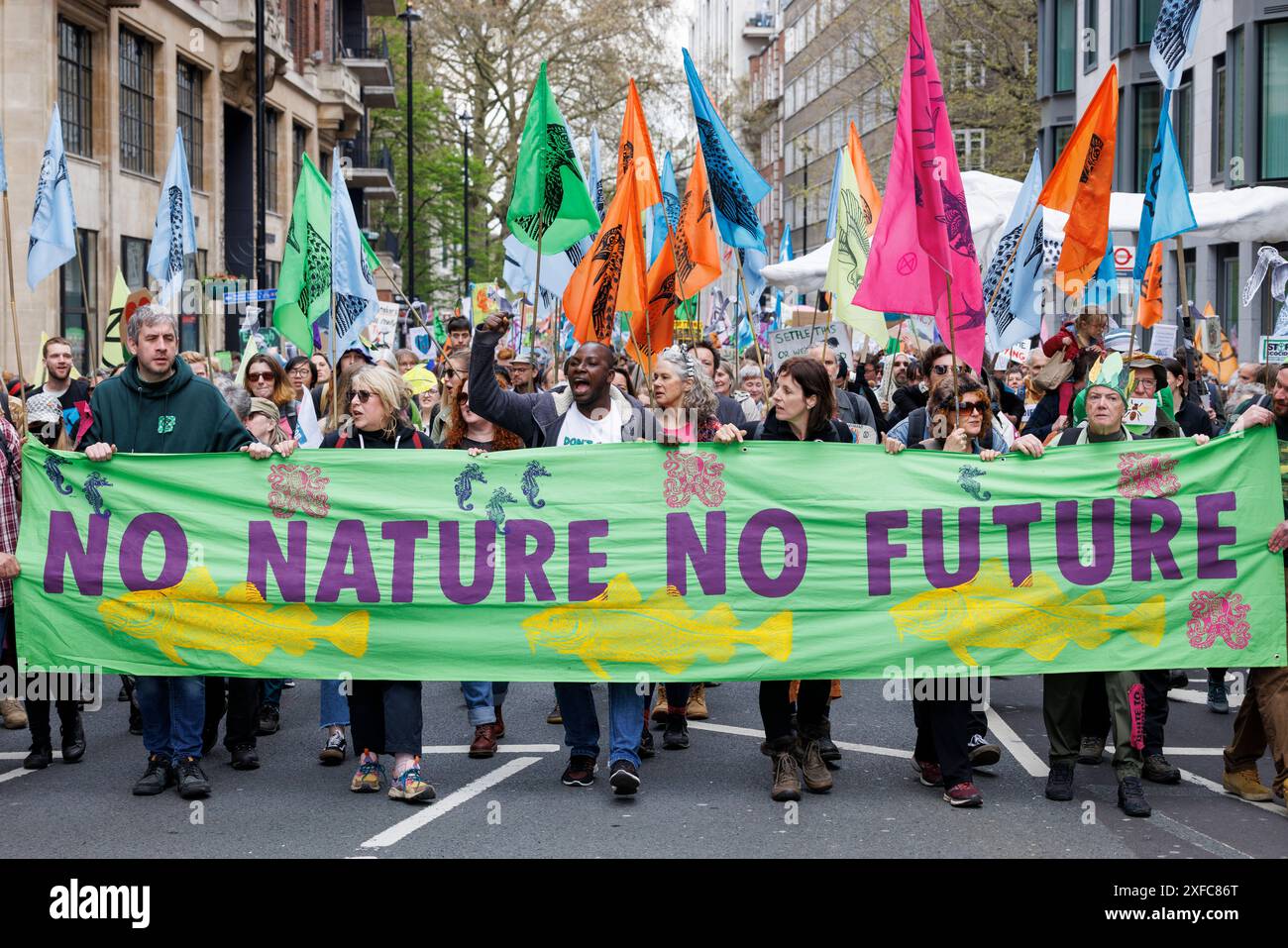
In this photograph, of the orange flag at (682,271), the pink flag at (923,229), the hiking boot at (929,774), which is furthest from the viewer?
the orange flag at (682,271)

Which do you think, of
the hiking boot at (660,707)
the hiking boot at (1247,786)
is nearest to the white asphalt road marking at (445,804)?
the hiking boot at (660,707)

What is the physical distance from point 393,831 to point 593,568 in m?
1.51

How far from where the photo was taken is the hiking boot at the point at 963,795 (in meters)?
7.00

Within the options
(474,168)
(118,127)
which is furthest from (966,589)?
(474,168)

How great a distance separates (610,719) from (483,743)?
1.02 m

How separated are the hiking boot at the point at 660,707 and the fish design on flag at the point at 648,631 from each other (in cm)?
134

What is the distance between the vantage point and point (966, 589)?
24.2 ft

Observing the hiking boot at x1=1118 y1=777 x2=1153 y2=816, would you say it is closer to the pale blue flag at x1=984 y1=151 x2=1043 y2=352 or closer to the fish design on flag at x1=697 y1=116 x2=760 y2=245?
the fish design on flag at x1=697 y1=116 x2=760 y2=245

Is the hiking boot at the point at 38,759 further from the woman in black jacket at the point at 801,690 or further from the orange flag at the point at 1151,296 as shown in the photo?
the orange flag at the point at 1151,296

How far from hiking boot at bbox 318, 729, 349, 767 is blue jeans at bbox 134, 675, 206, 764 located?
→ 707mm

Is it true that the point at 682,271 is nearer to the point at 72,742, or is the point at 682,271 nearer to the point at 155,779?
the point at 72,742

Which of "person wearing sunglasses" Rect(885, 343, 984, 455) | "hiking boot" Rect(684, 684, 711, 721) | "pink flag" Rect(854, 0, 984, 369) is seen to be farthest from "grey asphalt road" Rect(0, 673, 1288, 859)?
"pink flag" Rect(854, 0, 984, 369)

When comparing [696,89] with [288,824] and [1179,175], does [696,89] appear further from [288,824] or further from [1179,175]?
[288,824]

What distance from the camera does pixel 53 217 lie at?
451 inches
